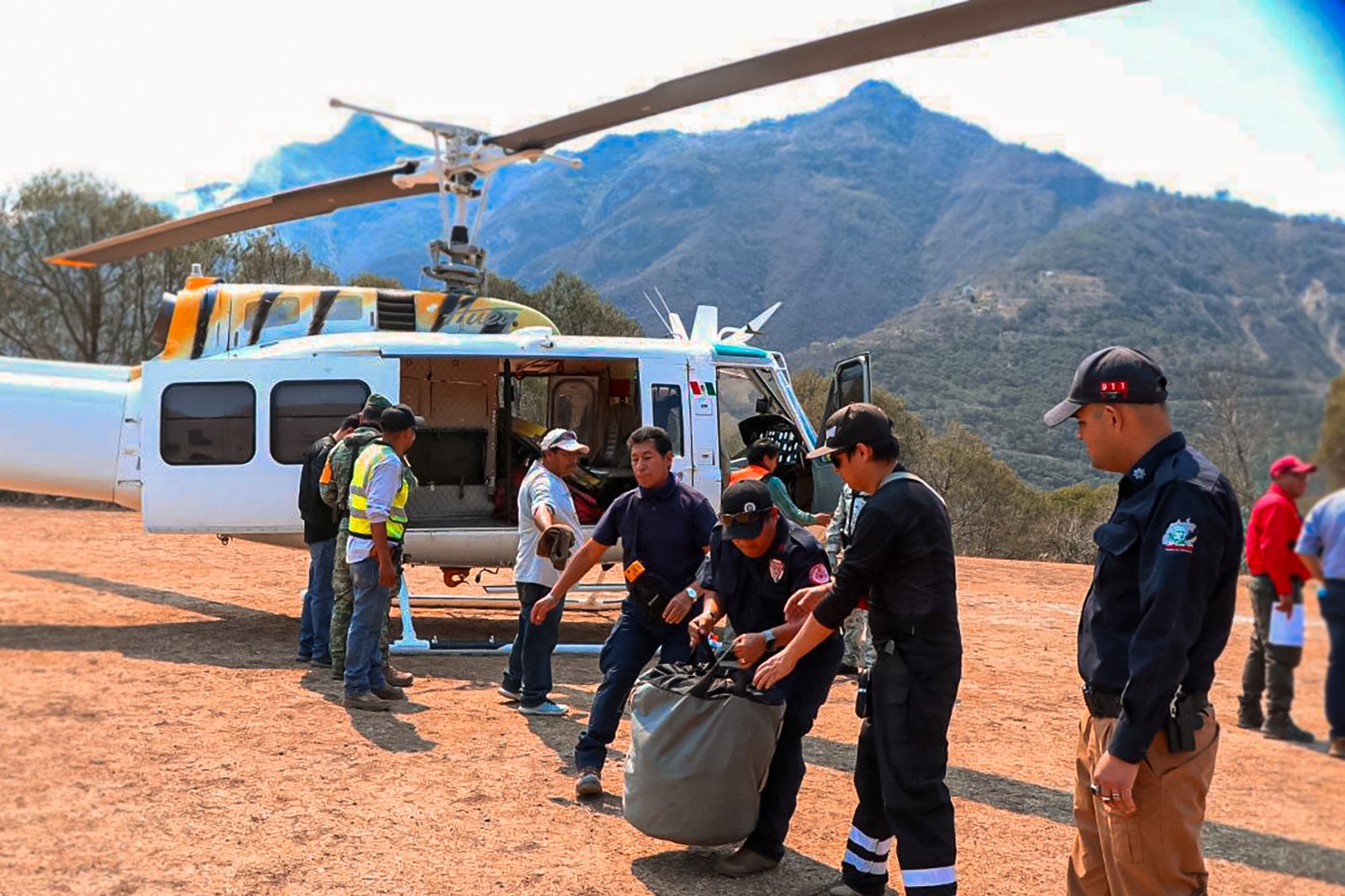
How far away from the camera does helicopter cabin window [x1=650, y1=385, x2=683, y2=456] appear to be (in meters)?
9.24

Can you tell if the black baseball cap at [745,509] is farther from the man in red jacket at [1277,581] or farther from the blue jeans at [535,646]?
the man in red jacket at [1277,581]

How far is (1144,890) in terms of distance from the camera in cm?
231

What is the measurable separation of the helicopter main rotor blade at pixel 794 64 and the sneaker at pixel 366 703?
4.46m

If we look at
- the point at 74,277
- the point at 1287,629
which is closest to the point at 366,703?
the point at 1287,629

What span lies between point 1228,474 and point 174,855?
4.26 m

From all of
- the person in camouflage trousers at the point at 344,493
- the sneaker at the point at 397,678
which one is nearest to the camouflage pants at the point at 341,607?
the person in camouflage trousers at the point at 344,493

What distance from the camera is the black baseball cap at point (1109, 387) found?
2.08 m

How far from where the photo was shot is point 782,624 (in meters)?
4.32

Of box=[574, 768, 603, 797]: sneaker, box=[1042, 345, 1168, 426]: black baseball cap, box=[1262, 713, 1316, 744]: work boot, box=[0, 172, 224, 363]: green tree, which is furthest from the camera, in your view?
box=[0, 172, 224, 363]: green tree

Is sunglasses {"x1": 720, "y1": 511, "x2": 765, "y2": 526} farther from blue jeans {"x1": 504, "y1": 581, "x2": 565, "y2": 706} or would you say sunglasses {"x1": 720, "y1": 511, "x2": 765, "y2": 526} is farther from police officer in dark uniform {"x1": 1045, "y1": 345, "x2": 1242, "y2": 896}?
blue jeans {"x1": 504, "y1": 581, "x2": 565, "y2": 706}

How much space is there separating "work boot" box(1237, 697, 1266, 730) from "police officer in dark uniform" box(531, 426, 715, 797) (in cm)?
390

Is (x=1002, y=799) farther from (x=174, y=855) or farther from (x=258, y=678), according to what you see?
(x=258, y=678)

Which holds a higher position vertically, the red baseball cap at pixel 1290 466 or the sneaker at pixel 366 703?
the red baseball cap at pixel 1290 466

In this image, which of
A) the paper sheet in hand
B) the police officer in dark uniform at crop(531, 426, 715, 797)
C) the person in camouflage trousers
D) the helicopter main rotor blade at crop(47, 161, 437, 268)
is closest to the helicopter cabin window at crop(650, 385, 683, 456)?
the person in camouflage trousers
